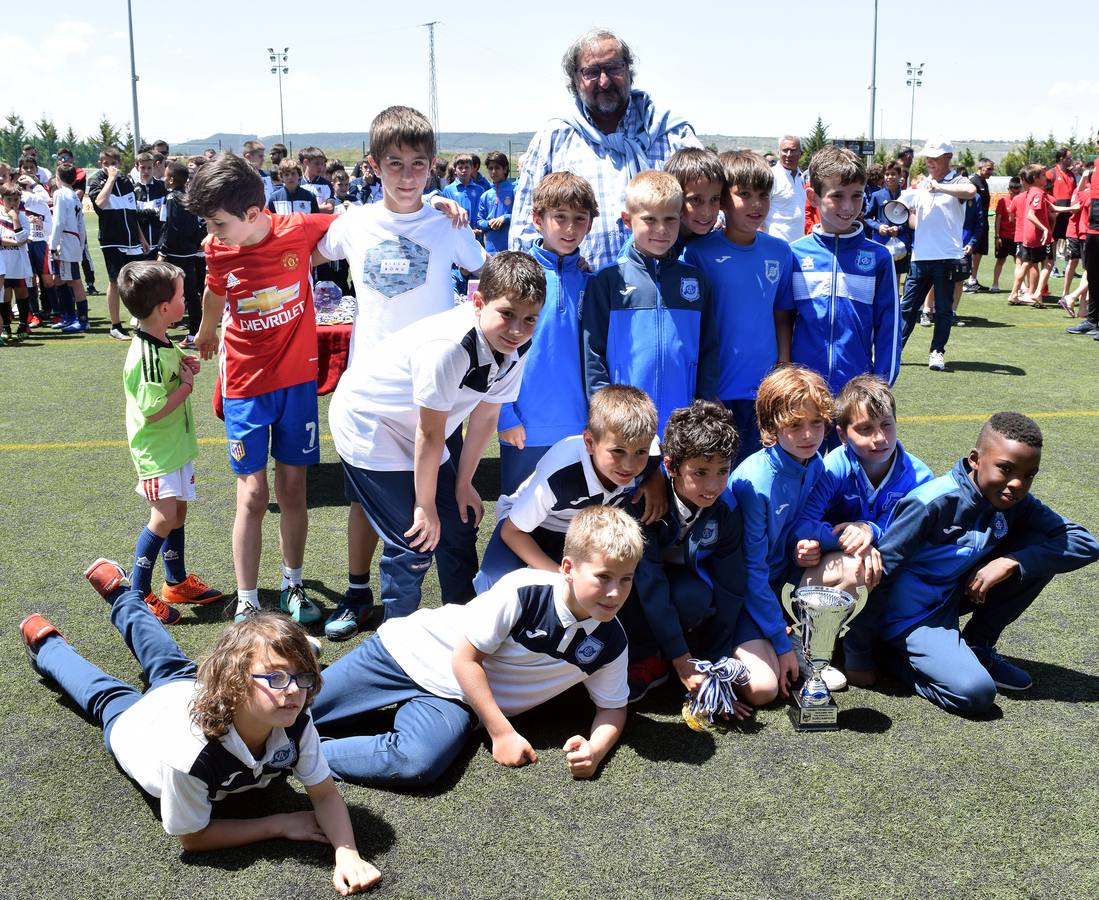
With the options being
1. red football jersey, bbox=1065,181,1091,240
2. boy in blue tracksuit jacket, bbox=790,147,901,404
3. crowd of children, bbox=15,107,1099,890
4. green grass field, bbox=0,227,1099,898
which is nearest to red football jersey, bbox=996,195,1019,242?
red football jersey, bbox=1065,181,1091,240

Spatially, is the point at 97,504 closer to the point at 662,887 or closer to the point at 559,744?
the point at 559,744

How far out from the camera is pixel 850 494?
3.68 meters

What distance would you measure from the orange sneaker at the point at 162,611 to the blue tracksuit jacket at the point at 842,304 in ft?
9.38

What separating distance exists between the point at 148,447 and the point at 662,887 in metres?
2.76

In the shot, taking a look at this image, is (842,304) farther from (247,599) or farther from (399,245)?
(247,599)

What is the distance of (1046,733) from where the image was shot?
322cm

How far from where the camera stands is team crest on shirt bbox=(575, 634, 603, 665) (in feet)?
9.98

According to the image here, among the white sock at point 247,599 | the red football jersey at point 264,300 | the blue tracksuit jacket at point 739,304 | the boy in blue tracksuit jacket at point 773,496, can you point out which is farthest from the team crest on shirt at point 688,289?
the white sock at point 247,599

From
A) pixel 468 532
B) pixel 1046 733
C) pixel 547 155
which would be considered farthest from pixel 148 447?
pixel 1046 733

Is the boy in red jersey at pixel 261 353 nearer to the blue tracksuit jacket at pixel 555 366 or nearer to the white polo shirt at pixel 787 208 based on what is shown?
the blue tracksuit jacket at pixel 555 366

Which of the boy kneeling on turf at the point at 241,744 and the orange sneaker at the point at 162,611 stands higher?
the boy kneeling on turf at the point at 241,744

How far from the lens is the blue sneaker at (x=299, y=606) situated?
4020mm

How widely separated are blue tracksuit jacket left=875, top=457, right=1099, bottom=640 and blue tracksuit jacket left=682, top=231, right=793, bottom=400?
0.85 meters

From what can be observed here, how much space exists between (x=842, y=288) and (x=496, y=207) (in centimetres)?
931
